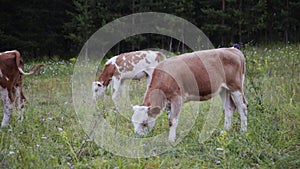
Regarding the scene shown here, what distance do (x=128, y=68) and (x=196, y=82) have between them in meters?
4.12

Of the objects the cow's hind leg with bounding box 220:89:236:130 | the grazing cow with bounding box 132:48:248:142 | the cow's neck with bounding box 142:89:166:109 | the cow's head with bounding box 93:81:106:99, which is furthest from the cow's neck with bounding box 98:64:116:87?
the cow's neck with bounding box 142:89:166:109

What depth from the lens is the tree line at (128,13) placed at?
69.7ft

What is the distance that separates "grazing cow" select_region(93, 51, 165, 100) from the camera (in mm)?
9758

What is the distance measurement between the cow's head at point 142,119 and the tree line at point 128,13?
15142mm

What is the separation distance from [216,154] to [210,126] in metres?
1.63

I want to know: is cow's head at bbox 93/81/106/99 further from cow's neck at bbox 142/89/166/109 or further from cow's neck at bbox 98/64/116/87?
cow's neck at bbox 142/89/166/109

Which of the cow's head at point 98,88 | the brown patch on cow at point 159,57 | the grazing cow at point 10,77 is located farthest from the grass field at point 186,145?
the brown patch on cow at point 159,57

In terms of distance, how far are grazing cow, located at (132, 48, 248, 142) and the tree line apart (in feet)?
47.0

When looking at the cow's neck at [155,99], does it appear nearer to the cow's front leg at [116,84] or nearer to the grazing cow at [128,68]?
the cow's front leg at [116,84]

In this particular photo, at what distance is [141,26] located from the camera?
21.7m

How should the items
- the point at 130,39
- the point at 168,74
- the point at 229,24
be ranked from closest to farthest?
1. the point at 168,74
2. the point at 130,39
3. the point at 229,24

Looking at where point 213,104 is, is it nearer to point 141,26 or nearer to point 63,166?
point 63,166

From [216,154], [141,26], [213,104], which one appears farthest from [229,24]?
[216,154]

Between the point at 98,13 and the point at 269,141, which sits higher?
the point at 98,13
